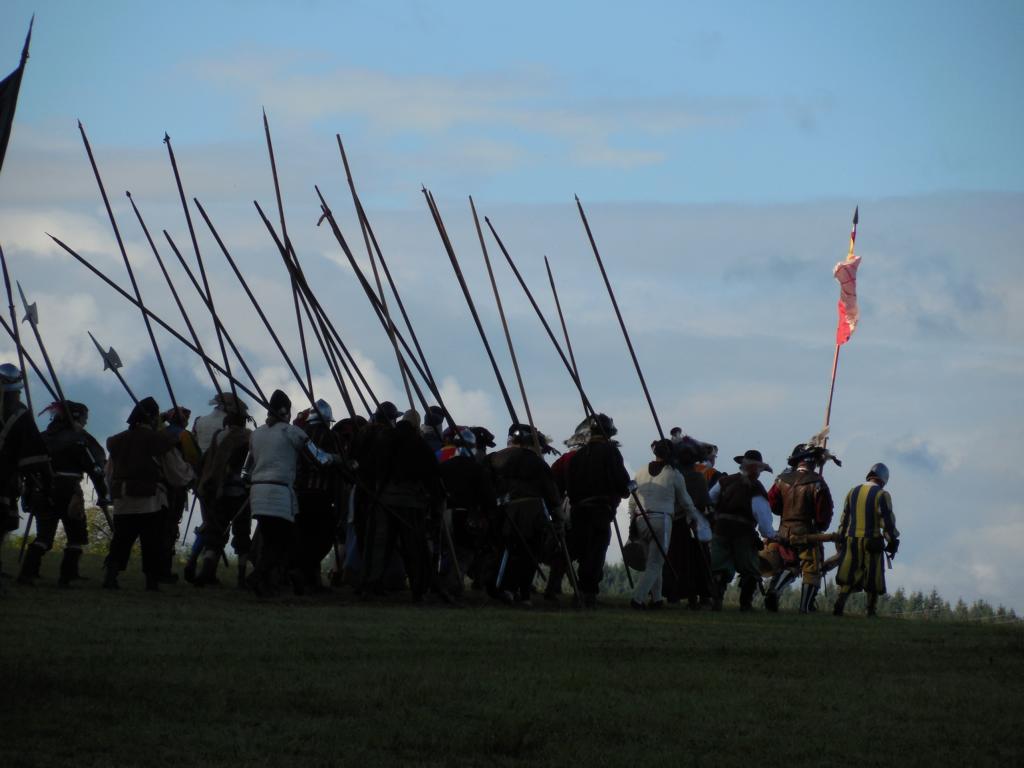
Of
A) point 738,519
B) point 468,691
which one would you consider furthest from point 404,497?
point 468,691

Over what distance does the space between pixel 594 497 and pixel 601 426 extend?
31.7 inches

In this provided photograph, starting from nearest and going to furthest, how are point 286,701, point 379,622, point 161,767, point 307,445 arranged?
point 161,767 → point 286,701 → point 379,622 → point 307,445

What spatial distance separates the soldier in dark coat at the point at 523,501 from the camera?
60.2ft

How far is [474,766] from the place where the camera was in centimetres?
862

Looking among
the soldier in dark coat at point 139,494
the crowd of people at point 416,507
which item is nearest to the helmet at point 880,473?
the crowd of people at point 416,507

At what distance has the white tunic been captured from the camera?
17.0 m

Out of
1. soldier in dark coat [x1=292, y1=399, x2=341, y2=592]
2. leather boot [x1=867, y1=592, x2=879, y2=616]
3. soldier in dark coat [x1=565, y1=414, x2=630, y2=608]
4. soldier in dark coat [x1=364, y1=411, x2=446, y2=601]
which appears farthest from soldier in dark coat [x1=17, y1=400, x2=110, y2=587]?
leather boot [x1=867, y1=592, x2=879, y2=616]

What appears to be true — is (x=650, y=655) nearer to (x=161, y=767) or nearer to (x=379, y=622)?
(x=379, y=622)

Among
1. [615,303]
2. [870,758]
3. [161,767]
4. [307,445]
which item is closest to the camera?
[161,767]

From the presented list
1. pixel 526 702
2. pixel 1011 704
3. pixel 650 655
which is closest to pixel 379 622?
pixel 650 655

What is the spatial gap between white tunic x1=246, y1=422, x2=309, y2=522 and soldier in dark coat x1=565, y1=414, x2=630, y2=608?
326cm

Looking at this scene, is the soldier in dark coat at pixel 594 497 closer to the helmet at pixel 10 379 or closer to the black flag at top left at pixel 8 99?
the helmet at pixel 10 379

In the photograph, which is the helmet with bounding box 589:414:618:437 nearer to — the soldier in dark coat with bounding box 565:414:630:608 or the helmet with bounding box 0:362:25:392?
the soldier in dark coat with bounding box 565:414:630:608

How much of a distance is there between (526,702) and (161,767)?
280 cm
